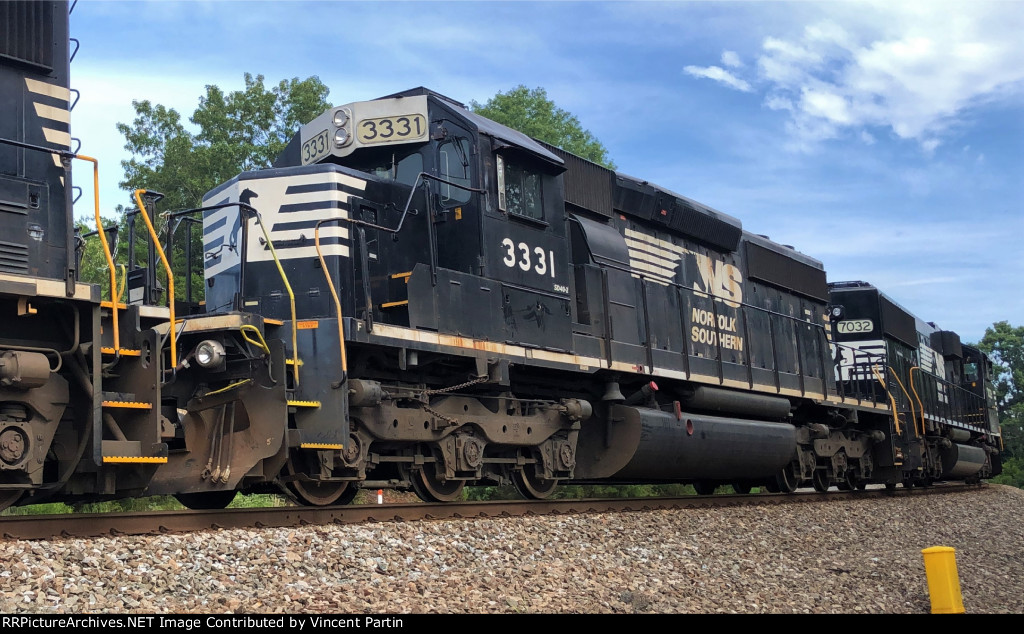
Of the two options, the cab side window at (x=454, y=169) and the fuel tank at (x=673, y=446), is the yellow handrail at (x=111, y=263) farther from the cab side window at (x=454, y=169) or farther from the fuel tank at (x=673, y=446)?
the fuel tank at (x=673, y=446)

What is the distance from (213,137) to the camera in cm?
2455

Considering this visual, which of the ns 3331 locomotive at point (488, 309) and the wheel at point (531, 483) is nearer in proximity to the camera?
the ns 3331 locomotive at point (488, 309)

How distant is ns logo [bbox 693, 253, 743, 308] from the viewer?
1318 centimetres

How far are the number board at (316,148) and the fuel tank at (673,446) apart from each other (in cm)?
418

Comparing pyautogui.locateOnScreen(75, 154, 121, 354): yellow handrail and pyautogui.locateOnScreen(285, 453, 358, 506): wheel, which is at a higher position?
pyautogui.locateOnScreen(75, 154, 121, 354): yellow handrail

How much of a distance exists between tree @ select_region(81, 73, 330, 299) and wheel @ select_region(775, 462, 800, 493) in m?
14.6

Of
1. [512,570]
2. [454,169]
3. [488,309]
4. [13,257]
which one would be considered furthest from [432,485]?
[13,257]

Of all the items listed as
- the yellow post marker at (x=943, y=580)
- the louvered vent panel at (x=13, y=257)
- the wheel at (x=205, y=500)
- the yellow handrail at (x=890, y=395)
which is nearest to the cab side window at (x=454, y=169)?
the wheel at (x=205, y=500)

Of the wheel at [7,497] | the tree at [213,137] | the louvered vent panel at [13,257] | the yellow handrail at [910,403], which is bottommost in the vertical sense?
the wheel at [7,497]

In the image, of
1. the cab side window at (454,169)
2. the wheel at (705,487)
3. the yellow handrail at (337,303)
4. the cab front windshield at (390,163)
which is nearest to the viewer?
the yellow handrail at (337,303)

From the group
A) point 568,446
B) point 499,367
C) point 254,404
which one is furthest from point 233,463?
point 568,446

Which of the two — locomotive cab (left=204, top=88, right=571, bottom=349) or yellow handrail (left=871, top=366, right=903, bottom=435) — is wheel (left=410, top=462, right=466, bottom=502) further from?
yellow handrail (left=871, top=366, right=903, bottom=435)

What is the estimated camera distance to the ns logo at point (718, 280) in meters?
13.2

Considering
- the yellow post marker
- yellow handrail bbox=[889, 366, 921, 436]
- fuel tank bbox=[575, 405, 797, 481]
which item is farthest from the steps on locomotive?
yellow handrail bbox=[889, 366, 921, 436]
